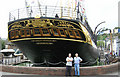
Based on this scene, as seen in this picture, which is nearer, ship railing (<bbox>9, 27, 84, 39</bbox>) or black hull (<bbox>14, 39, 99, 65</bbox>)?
ship railing (<bbox>9, 27, 84, 39</bbox>)

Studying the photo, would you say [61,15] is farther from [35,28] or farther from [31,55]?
[31,55]

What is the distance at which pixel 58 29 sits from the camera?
9.02 metres

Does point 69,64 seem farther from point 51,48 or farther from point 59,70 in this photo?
point 51,48

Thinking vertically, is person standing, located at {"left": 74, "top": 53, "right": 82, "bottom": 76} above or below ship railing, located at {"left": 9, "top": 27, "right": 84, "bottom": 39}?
below

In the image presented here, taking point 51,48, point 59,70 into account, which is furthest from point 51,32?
point 59,70

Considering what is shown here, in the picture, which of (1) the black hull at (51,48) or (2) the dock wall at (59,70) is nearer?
(2) the dock wall at (59,70)

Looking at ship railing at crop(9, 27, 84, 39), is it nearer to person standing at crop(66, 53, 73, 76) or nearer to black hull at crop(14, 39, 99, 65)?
black hull at crop(14, 39, 99, 65)

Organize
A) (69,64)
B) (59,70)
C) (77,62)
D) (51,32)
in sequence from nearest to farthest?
(69,64)
(77,62)
(59,70)
(51,32)

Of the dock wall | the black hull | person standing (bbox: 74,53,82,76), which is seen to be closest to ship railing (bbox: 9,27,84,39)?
the black hull

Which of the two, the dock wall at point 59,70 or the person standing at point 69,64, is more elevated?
the person standing at point 69,64

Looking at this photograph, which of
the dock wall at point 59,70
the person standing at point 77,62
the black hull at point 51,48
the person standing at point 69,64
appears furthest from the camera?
the black hull at point 51,48

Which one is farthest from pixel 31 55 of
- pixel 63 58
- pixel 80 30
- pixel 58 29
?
pixel 80 30

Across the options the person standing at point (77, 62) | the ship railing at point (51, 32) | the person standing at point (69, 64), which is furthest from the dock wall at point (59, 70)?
the ship railing at point (51, 32)

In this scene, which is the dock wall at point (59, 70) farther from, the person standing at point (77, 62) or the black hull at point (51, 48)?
the black hull at point (51, 48)
